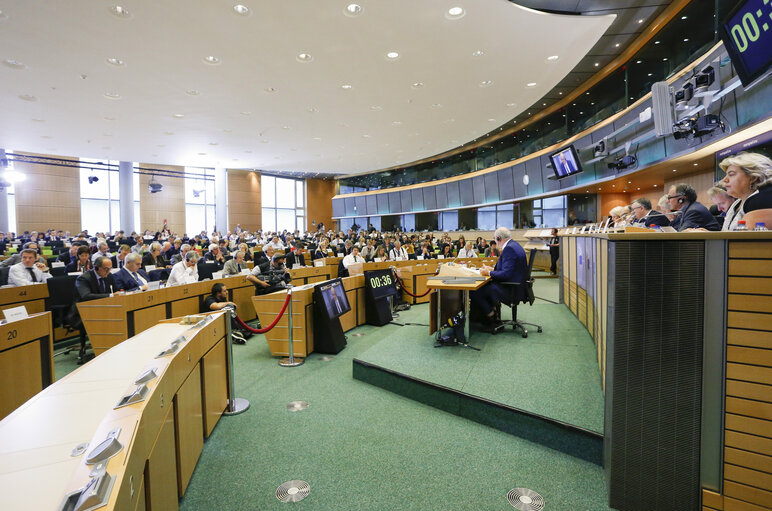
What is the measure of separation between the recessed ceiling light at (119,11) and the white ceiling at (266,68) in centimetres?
6

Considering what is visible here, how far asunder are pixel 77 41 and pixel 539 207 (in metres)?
14.5

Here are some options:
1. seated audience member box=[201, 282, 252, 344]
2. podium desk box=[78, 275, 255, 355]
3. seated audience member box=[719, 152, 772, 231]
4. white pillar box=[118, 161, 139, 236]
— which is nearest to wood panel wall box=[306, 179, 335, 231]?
white pillar box=[118, 161, 139, 236]

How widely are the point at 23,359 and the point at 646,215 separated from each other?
6186 mm

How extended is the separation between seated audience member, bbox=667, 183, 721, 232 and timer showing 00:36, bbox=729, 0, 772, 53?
176 centimetres

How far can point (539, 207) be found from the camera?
1468 cm

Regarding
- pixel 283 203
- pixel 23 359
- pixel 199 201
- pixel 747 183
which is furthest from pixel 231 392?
pixel 283 203

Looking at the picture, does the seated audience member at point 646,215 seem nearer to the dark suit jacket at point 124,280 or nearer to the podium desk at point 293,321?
the podium desk at point 293,321

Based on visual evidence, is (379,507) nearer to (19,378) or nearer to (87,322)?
(19,378)

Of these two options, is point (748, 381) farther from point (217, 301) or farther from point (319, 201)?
point (319, 201)

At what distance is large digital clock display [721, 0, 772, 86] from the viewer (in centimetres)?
347

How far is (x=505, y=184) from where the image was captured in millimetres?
15258

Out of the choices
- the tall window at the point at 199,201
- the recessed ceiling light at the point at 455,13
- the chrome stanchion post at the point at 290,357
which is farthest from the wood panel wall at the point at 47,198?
the recessed ceiling light at the point at 455,13

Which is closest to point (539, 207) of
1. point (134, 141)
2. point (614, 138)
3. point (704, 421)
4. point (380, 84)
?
point (614, 138)

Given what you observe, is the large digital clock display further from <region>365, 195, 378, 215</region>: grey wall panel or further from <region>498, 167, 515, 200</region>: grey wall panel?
<region>365, 195, 378, 215</region>: grey wall panel
